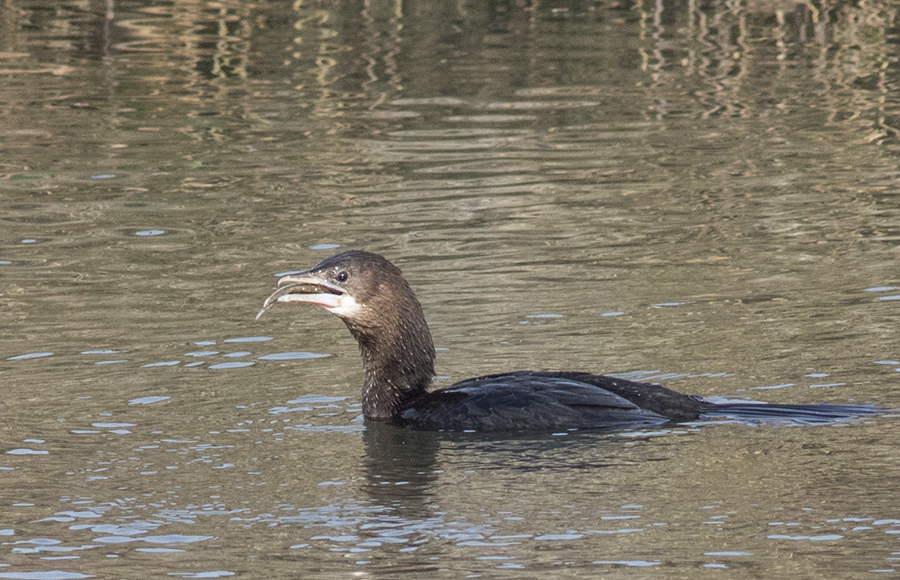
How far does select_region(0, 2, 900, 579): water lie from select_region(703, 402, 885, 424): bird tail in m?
0.14

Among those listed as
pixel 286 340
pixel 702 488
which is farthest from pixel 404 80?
pixel 702 488

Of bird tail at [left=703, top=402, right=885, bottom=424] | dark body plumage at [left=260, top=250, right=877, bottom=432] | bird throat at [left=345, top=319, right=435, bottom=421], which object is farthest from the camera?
bird throat at [left=345, top=319, right=435, bottom=421]

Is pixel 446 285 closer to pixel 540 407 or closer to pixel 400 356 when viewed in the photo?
pixel 400 356

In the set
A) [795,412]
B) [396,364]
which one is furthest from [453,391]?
[795,412]

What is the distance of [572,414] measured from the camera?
8.69m

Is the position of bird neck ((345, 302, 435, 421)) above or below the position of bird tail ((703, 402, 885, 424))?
above

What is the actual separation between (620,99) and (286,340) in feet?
38.5

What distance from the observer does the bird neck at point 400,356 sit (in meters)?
→ 9.50

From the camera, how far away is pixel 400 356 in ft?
31.3

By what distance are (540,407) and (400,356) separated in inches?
47.8

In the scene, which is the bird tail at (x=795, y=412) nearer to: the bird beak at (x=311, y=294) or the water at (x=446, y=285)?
the water at (x=446, y=285)

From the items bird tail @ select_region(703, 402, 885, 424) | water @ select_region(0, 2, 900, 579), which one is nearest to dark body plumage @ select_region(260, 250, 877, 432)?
bird tail @ select_region(703, 402, 885, 424)

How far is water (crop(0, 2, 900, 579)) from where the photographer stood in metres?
7.09

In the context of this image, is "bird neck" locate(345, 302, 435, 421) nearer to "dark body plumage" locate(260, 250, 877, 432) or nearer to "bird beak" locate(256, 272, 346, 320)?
"dark body plumage" locate(260, 250, 877, 432)
